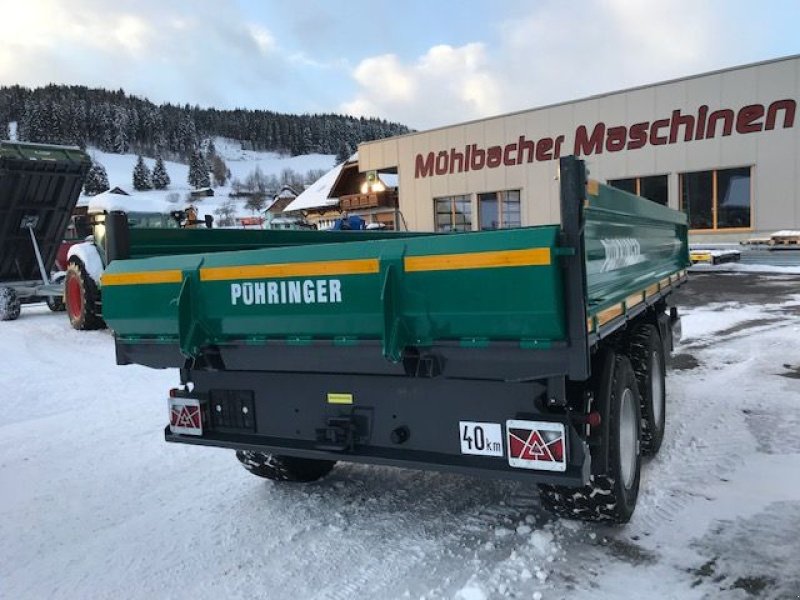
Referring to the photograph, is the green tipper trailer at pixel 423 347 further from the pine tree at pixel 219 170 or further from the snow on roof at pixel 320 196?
the pine tree at pixel 219 170

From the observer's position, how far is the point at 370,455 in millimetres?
3039

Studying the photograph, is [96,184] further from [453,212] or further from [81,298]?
[81,298]

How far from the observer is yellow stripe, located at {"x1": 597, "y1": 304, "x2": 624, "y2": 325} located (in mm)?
2811

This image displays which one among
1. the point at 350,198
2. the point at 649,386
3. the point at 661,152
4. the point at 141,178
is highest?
the point at 141,178

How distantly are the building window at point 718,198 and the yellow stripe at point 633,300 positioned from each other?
18474mm

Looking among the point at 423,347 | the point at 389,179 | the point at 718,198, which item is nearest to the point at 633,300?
the point at 423,347

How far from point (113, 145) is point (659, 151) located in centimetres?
11177

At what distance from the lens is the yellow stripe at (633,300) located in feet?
11.7

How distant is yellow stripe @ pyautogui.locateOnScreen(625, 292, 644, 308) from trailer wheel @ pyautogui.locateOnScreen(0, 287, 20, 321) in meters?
11.5

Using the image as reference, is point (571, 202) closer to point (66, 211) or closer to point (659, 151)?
point (66, 211)

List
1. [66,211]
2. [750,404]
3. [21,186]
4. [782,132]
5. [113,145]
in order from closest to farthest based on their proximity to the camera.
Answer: [750,404] < [21,186] < [66,211] < [782,132] < [113,145]

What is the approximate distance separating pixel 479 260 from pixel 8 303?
11.8 m

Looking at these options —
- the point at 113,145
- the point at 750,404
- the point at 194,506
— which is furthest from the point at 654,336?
the point at 113,145

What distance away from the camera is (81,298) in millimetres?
10141
